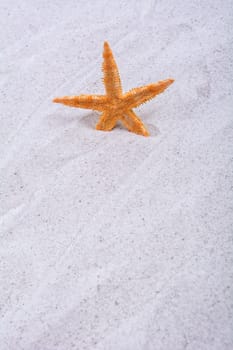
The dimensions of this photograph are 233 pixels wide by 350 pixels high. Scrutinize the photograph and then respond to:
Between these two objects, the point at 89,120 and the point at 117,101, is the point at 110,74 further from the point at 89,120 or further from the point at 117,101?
the point at 89,120

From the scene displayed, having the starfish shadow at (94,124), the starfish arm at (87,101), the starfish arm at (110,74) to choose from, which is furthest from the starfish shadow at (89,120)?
the starfish arm at (110,74)

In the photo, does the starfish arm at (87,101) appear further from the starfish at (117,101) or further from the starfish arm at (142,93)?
the starfish arm at (142,93)

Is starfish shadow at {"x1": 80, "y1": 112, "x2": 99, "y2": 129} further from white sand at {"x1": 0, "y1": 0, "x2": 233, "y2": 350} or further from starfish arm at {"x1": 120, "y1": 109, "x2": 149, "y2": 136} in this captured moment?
starfish arm at {"x1": 120, "y1": 109, "x2": 149, "y2": 136}

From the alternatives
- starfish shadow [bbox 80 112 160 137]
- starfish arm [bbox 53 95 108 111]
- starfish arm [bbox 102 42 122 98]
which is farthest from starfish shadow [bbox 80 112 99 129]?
starfish arm [bbox 102 42 122 98]

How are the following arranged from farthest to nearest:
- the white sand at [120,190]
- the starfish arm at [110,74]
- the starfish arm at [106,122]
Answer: the starfish arm at [106,122]
the starfish arm at [110,74]
the white sand at [120,190]

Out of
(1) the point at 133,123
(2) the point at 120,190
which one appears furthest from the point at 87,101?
(2) the point at 120,190

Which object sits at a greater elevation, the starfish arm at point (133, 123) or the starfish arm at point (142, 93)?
the starfish arm at point (142, 93)
